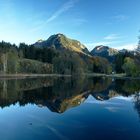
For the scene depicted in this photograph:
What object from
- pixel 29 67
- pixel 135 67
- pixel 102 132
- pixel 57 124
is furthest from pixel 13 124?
pixel 29 67

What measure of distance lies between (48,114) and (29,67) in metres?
152

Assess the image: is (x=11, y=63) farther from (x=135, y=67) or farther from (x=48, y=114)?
(x=48, y=114)

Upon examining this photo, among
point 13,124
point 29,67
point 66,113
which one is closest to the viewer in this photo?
point 13,124

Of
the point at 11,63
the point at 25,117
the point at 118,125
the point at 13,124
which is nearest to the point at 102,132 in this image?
the point at 118,125

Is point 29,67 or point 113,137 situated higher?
point 29,67

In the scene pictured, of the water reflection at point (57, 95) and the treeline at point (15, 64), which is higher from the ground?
the treeline at point (15, 64)

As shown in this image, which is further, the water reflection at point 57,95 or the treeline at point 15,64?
the treeline at point 15,64

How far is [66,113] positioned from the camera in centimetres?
3391

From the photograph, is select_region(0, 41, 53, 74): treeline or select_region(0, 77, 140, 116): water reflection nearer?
select_region(0, 77, 140, 116): water reflection

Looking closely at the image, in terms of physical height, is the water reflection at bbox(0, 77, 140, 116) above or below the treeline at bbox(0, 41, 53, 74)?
below

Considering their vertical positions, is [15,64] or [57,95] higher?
[15,64]

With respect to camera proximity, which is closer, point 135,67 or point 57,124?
point 57,124

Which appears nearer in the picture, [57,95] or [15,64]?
[57,95]

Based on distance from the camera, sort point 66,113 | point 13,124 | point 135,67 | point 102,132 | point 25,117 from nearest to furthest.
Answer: point 102,132
point 13,124
point 25,117
point 66,113
point 135,67
